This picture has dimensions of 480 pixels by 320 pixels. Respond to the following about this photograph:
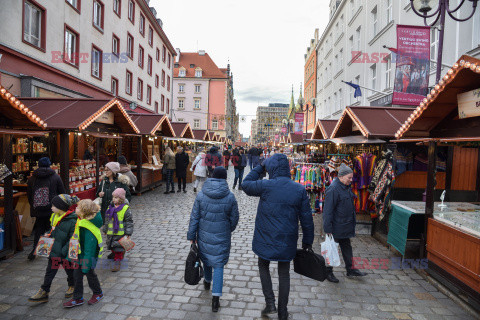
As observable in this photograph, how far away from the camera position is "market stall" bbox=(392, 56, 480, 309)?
4.14 metres

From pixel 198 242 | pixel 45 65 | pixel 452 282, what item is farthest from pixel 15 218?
pixel 45 65

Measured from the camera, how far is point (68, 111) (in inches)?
328

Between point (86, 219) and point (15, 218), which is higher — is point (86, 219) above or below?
above

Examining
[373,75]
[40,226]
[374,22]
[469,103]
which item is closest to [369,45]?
[374,22]

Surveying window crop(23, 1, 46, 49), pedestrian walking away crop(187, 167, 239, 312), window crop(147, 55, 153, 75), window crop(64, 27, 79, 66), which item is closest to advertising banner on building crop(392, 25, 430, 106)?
pedestrian walking away crop(187, 167, 239, 312)

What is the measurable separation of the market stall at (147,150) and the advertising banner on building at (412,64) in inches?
385

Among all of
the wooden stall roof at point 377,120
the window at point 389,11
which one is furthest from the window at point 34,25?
the window at point 389,11

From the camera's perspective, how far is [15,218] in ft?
19.5

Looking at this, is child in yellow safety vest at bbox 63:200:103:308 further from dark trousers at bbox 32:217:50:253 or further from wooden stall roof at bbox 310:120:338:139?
wooden stall roof at bbox 310:120:338:139

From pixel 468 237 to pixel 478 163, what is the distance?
442 cm

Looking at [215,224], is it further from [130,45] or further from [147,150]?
[130,45]

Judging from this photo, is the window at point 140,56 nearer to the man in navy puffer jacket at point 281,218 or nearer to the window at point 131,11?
the window at point 131,11

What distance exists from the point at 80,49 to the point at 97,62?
256 centimetres

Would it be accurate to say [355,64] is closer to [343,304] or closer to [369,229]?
[369,229]
